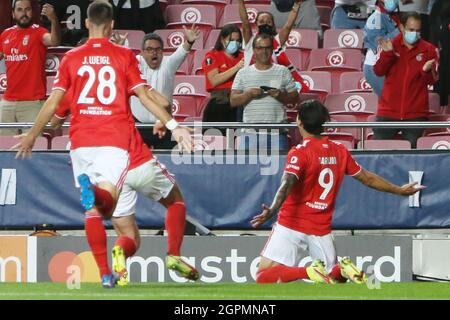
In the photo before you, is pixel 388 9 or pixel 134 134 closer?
pixel 134 134

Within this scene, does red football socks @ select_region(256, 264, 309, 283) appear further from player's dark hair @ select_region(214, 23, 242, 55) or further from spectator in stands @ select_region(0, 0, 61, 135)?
spectator in stands @ select_region(0, 0, 61, 135)

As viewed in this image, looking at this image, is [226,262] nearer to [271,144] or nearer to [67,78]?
[271,144]

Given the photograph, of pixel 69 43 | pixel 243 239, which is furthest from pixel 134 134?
pixel 69 43

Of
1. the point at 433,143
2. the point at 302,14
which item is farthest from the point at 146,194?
the point at 302,14

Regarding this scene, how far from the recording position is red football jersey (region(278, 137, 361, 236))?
11.9 m

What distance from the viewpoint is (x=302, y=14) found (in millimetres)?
18406

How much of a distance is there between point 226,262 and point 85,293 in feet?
15.1

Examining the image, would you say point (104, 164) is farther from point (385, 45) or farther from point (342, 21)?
point (342, 21)

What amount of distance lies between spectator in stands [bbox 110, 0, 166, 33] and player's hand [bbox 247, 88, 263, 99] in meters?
4.05

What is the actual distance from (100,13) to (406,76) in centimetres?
598

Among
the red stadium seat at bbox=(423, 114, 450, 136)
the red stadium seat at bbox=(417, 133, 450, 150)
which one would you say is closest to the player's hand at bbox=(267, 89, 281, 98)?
the red stadium seat at bbox=(417, 133, 450, 150)

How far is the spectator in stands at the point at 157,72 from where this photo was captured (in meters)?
15.0

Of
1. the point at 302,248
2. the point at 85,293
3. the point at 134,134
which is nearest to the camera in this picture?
the point at 85,293
